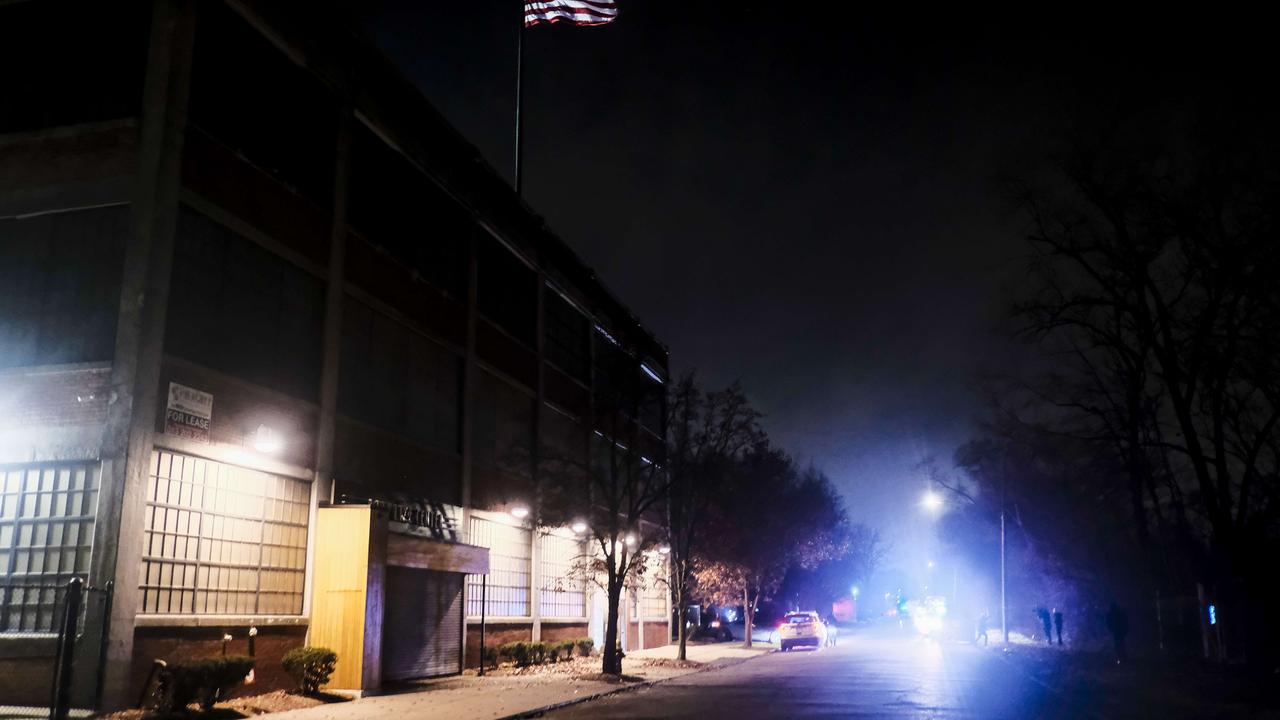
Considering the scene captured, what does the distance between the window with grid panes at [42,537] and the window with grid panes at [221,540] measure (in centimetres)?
94

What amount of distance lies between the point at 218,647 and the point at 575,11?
19.5 metres

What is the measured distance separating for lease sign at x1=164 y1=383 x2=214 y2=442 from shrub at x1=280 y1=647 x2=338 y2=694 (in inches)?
181

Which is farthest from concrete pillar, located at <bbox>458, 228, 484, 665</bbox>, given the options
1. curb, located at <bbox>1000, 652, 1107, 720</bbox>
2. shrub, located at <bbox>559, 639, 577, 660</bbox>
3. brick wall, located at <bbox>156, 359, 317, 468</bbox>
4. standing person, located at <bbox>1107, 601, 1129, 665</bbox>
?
standing person, located at <bbox>1107, 601, 1129, 665</bbox>

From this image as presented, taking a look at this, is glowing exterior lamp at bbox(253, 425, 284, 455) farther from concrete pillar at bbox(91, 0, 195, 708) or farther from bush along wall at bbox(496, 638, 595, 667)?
bush along wall at bbox(496, 638, 595, 667)

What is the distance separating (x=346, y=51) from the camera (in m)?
23.8

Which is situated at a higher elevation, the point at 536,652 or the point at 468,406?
the point at 468,406

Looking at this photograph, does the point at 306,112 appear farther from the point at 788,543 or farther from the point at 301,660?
the point at 788,543

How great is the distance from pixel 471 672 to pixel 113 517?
45.0 ft

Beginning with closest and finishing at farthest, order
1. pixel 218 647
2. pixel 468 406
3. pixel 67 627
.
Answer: pixel 67 627 → pixel 218 647 → pixel 468 406

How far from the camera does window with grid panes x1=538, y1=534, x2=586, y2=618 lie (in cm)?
3462

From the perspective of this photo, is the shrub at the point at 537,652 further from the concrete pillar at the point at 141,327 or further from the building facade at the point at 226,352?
the concrete pillar at the point at 141,327

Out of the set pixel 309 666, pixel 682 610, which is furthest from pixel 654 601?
pixel 309 666

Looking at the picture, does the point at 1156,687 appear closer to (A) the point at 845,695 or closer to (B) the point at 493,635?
(A) the point at 845,695

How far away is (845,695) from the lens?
21.8 metres
